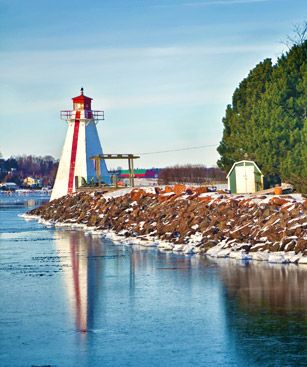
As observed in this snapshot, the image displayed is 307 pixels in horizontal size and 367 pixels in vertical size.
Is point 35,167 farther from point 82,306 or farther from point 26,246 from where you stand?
point 82,306

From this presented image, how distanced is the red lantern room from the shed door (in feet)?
60.5

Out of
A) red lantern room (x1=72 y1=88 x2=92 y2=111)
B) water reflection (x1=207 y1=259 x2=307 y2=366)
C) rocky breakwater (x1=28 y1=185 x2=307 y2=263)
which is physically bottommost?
water reflection (x1=207 y1=259 x2=307 y2=366)

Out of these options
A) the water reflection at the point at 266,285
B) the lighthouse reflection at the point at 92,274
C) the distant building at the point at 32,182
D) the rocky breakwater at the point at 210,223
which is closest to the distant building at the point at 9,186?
the distant building at the point at 32,182

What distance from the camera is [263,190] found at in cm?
3275

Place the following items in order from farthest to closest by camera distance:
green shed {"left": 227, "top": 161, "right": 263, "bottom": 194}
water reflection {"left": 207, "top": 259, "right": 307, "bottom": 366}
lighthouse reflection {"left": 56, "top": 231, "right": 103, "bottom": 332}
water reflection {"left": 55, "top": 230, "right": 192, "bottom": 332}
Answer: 1. green shed {"left": 227, "top": 161, "right": 263, "bottom": 194}
2. water reflection {"left": 55, "top": 230, "right": 192, "bottom": 332}
3. lighthouse reflection {"left": 56, "top": 231, "right": 103, "bottom": 332}
4. water reflection {"left": 207, "top": 259, "right": 307, "bottom": 366}

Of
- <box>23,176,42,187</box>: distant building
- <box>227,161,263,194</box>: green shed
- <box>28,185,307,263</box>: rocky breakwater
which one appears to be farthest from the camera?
<box>23,176,42,187</box>: distant building

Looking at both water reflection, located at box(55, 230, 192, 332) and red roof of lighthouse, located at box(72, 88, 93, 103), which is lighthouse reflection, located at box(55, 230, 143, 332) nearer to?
water reflection, located at box(55, 230, 192, 332)

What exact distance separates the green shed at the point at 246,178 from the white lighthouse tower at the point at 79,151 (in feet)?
54.0

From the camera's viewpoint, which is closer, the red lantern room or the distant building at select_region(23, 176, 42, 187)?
the red lantern room

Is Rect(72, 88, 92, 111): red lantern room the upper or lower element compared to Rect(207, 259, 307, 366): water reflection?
upper

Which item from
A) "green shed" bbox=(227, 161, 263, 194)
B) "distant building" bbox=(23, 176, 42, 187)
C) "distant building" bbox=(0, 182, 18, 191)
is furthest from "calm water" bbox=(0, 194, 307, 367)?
"distant building" bbox=(23, 176, 42, 187)

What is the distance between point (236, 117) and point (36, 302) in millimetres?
24787

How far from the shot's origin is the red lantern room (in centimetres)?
5038

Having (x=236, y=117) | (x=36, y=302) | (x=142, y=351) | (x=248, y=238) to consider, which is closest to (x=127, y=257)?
(x=248, y=238)
